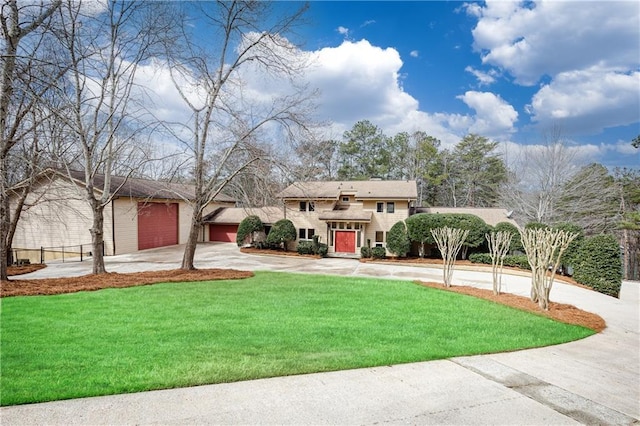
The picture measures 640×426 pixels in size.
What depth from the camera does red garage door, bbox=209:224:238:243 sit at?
30.0 meters

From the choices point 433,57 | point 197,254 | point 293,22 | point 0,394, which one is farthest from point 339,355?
point 197,254

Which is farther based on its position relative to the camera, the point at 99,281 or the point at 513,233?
the point at 513,233

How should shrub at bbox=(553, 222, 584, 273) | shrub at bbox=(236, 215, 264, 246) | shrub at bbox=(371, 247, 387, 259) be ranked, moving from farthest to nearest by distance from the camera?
shrub at bbox=(236, 215, 264, 246)
shrub at bbox=(371, 247, 387, 259)
shrub at bbox=(553, 222, 584, 273)

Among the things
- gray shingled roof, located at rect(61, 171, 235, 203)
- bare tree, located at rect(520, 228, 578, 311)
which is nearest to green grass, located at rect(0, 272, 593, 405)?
bare tree, located at rect(520, 228, 578, 311)

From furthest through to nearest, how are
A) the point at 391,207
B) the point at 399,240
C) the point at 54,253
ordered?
the point at 391,207 → the point at 399,240 → the point at 54,253

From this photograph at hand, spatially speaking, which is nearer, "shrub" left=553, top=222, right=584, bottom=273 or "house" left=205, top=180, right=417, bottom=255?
"shrub" left=553, top=222, right=584, bottom=273

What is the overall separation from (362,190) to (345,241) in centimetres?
411

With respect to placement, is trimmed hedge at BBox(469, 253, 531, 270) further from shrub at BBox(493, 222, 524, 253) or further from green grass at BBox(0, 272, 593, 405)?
green grass at BBox(0, 272, 593, 405)

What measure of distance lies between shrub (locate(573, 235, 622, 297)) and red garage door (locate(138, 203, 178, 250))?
24.7m

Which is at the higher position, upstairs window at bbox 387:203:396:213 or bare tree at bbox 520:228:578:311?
upstairs window at bbox 387:203:396:213

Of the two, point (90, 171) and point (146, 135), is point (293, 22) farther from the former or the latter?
point (90, 171)

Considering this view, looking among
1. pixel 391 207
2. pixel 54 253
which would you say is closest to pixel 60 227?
pixel 54 253

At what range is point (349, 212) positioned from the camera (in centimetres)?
2467

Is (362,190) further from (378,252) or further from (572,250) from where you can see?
(572,250)
